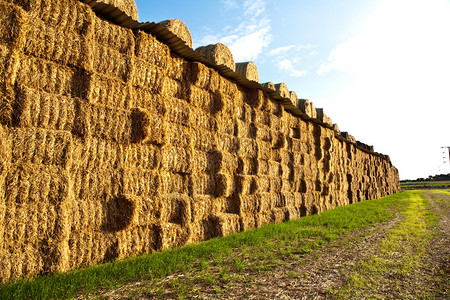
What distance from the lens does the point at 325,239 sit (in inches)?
354

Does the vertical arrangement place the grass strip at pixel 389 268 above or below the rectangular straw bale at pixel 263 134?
below

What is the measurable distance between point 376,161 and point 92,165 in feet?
134

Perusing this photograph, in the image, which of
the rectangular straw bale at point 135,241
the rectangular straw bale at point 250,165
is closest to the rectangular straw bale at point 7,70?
the rectangular straw bale at point 135,241

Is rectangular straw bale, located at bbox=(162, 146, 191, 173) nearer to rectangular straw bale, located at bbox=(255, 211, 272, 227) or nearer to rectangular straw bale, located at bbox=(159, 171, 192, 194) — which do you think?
rectangular straw bale, located at bbox=(159, 171, 192, 194)

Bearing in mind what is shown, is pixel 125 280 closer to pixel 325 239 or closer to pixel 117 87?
pixel 117 87

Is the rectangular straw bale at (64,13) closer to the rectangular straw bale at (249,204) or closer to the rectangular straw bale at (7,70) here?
the rectangular straw bale at (7,70)

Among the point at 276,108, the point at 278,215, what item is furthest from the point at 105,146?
the point at 276,108

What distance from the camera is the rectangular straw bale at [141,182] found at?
7.14 metres

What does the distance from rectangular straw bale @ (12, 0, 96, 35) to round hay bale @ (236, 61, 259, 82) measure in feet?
19.7

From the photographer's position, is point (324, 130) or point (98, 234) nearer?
point (98, 234)

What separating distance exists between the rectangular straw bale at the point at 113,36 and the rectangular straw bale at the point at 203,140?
2980 millimetres

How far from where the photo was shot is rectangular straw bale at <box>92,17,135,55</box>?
696cm

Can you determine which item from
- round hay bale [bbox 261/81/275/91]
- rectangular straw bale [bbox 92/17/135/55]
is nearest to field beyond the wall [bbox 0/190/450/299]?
rectangular straw bale [bbox 92/17/135/55]

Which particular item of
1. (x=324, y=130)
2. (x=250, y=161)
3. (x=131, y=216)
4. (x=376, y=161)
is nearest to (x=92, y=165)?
(x=131, y=216)
